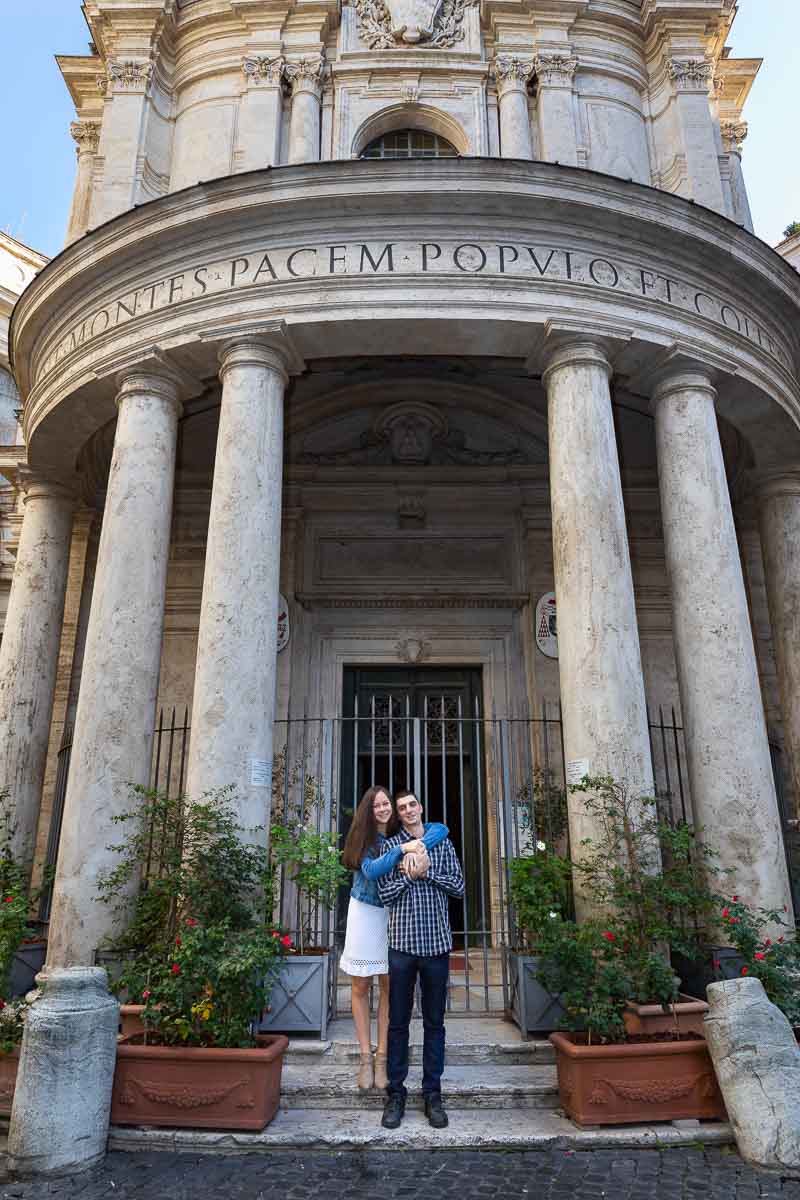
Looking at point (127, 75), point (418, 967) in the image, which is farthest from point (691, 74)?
point (418, 967)

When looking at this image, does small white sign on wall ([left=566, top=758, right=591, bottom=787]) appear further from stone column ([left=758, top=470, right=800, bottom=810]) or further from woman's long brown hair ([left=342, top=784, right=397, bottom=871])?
stone column ([left=758, top=470, right=800, bottom=810])

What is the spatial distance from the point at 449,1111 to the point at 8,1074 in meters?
2.89

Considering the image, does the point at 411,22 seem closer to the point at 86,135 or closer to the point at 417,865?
the point at 86,135

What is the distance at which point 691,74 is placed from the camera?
11.9 metres

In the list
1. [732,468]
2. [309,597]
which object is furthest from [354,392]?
[732,468]

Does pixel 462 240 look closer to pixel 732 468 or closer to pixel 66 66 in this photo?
pixel 732 468

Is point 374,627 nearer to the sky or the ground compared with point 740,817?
nearer to the sky

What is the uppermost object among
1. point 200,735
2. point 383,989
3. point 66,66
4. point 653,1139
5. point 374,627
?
point 66,66

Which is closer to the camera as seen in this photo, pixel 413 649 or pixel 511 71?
pixel 511 71

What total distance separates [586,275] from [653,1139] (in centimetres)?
746

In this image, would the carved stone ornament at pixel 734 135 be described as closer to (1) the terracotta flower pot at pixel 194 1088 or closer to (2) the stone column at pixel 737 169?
(2) the stone column at pixel 737 169

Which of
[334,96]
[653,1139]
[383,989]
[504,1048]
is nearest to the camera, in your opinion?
[653,1139]

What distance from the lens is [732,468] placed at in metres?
12.0

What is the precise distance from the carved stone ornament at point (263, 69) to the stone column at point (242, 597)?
203 inches
